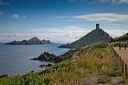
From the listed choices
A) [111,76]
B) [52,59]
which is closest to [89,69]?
[111,76]

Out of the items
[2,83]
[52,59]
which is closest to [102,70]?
[2,83]

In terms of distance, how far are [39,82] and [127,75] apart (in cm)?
466

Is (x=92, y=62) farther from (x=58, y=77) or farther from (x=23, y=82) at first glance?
(x=23, y=82)

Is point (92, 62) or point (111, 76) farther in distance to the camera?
point (92, 62)

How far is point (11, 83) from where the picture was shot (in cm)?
1479

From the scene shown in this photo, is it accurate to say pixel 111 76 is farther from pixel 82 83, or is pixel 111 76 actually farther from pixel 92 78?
pixel 82 83

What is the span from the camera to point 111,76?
1809 centimetres

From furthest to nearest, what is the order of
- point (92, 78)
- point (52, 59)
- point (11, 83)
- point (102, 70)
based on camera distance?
point (52, 59), point (102, 70), point (92, 78), point (11, 83)

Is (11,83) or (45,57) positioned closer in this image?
(11,83)

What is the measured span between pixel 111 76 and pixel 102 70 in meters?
1.88

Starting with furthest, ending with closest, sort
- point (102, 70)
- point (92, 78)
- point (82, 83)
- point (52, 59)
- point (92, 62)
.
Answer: point (52, 59) → point (92, 62) → point (102, 70) → point (92, 78) → point (82, 83)

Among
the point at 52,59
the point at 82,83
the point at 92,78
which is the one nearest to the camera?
the point at 82,83

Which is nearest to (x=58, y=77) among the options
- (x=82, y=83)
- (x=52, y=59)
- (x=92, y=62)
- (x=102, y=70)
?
(x=82, y=83)

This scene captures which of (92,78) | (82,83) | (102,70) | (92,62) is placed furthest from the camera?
(92,62)
